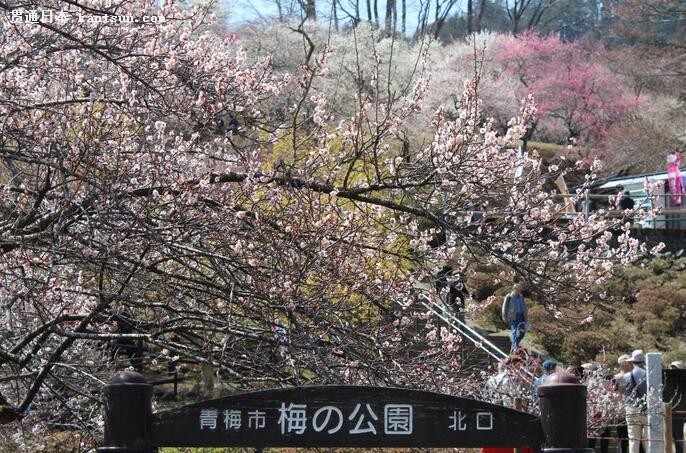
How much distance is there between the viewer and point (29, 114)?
6.25 metres

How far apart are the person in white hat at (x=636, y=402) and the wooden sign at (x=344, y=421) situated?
6484mm

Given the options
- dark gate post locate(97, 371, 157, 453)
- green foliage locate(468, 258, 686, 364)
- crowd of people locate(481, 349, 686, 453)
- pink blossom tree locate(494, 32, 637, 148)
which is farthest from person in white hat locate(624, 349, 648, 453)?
pink blossom tree locate(494, 32, 637, 148)

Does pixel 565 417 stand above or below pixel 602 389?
below

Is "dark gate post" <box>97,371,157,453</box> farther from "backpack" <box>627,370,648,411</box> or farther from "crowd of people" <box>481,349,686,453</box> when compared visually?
"backpack" <box>627,370,648,411</box>

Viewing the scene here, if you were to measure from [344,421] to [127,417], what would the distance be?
72cm

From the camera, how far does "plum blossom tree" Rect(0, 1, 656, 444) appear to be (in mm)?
5625

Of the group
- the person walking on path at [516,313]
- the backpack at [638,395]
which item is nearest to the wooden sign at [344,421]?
the backpack at [638,395]

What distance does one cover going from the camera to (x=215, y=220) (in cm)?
593

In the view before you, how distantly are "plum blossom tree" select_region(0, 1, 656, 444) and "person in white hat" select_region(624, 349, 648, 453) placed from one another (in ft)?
11.2

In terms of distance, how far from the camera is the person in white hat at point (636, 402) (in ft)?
33.6

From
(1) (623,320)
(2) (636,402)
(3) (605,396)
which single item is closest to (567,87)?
(1) (623,320)

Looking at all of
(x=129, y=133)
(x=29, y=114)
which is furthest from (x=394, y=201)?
(x=29, y=114)

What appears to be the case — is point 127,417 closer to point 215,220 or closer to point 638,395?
point 215,220

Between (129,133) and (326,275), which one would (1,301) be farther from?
(326,275)
